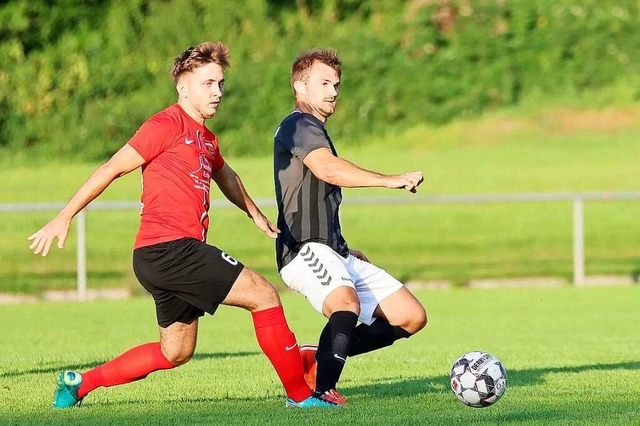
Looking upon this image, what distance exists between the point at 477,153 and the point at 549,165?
2.27m

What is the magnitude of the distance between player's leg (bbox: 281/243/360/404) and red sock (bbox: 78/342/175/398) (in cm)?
83

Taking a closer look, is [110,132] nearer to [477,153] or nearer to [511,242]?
[477,153]

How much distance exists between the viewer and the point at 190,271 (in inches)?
290

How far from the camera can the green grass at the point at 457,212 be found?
69.9 feet

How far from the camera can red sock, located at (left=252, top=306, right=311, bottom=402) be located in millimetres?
7582

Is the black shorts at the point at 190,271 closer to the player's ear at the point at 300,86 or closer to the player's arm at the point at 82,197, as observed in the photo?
the player's arm at the point at 82,197

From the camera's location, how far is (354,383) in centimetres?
920

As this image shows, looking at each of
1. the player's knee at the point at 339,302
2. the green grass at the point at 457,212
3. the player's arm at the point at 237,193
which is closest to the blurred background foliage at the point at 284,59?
the green grass at the point at 457,212

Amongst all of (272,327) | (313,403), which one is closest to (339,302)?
(272,327)

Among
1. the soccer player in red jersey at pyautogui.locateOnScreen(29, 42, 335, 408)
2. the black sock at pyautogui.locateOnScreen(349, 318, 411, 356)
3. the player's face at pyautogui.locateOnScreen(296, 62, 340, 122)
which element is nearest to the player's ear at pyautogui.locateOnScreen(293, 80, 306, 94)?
the player's face at pyautogui.locateOnScreen(296, 62, 340, 122)

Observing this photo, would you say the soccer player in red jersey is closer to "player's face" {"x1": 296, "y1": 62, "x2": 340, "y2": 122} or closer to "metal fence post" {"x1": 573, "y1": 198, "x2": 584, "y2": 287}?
"player's face" {"x1": 296, "y1": 62, "x2": 340, "y2": 122}

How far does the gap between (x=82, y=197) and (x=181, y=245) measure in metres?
0.58

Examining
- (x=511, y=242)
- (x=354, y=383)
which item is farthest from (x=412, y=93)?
(x=354, y=383)

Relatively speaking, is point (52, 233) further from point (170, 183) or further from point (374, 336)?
point (374, 336)
